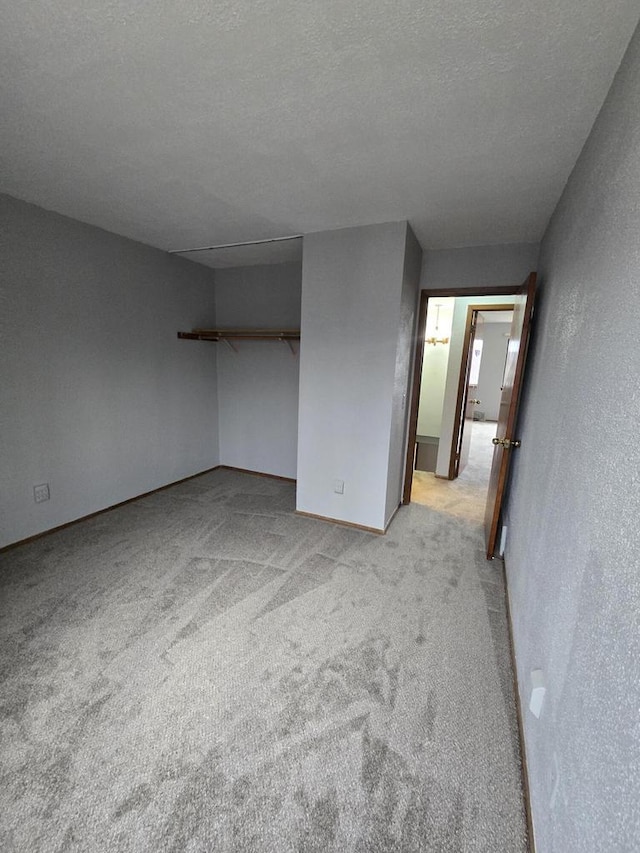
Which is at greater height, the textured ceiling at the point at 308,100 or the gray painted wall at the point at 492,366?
the textured ceiling at the point at 308,100

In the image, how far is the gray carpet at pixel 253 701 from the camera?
110 centimetres

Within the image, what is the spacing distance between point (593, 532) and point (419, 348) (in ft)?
8.75

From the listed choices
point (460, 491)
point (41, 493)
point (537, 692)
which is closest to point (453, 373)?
point (460, 491)

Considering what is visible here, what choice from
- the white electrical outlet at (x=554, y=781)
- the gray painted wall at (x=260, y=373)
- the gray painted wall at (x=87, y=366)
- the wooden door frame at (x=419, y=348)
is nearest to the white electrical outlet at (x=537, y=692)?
the white electrical outlet at (x=554, y=781)

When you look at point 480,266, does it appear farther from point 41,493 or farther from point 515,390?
point 41,493

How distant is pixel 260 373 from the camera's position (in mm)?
4090

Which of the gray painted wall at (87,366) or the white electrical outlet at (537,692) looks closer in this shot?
the white electrical outlet at (537,692)

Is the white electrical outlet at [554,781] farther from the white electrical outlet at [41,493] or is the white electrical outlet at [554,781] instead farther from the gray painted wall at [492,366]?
the gray painted wall at [492,366]

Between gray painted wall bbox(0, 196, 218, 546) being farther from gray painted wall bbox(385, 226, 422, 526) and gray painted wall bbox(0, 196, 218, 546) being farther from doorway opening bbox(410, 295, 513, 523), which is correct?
doorway opening bbox(410, 295, 513, 523)

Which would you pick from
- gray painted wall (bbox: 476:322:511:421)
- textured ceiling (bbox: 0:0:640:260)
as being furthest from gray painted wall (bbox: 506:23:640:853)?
gray painted wall (bbox: 476:322:511:421)

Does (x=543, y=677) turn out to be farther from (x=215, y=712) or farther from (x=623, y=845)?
(x=215, y=712)

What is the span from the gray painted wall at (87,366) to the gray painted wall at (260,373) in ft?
1.13

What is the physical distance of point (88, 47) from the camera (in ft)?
3.80

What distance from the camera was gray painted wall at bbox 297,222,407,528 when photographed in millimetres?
2637
